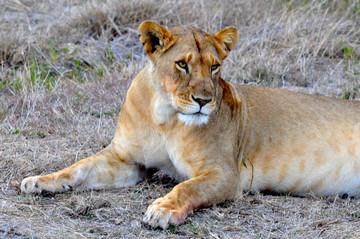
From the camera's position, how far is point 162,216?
3.04m

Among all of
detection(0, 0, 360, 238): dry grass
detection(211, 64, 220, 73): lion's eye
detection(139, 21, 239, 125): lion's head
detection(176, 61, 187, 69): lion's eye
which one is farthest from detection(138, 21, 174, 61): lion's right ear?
detection(0, 0, 360, 238): dry grass

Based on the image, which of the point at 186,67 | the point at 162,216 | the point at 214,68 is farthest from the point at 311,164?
the point at 162,216

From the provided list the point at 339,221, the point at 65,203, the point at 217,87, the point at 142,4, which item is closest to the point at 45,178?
the point at 65,203

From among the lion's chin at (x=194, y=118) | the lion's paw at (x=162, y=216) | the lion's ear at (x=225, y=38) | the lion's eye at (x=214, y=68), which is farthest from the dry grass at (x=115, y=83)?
the lion's ear at (x=225, y=38)

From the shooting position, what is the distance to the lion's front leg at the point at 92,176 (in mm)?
3496

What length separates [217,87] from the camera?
139 inches

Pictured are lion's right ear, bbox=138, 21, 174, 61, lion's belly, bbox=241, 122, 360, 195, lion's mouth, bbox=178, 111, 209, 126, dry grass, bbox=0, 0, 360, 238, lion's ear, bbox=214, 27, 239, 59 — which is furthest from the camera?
lion's belly, bbox=241, 122, 360, 195

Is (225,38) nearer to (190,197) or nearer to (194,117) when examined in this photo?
(194,117)

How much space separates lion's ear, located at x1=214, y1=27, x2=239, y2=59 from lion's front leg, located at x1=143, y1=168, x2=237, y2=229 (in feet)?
2.22

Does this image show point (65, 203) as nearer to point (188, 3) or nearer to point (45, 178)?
point (45, 178)

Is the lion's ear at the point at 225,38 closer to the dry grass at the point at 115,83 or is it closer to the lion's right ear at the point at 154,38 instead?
the lion's right ear at the point at 154,38

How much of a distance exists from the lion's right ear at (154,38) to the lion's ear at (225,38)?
0.31 meters

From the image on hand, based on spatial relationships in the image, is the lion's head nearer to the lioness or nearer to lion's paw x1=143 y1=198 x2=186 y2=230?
the lioness

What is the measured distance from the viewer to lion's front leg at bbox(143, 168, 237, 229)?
305cm
